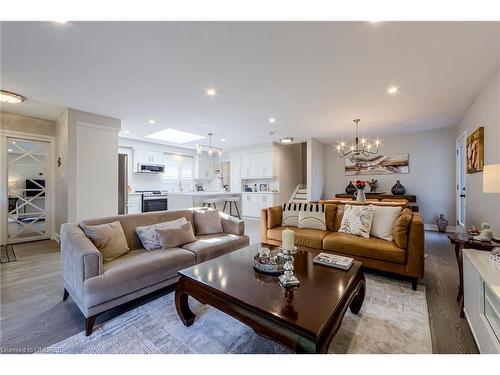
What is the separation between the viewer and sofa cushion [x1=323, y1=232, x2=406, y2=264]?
2404mm

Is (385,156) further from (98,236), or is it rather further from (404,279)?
(98,236)

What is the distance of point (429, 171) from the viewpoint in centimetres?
568

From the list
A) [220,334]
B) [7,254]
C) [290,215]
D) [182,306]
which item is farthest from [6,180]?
[290,215]

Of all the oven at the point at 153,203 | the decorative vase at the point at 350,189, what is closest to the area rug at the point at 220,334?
the decorative vase at the point at 350,189

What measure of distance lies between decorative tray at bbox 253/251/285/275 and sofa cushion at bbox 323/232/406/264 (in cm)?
122

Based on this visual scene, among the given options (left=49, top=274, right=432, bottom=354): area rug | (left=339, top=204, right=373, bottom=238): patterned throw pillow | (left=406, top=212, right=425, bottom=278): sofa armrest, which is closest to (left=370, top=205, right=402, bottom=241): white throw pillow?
(left=339, top=204, right=373, bottom=238): patterned throw pillow

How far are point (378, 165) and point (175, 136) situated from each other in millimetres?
6036

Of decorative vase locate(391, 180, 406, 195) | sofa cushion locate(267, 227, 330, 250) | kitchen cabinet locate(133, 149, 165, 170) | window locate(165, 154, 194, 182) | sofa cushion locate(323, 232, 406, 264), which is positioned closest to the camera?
sofa cushion locate(323, 232, 406, 264)

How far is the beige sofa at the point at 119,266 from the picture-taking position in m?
1.67

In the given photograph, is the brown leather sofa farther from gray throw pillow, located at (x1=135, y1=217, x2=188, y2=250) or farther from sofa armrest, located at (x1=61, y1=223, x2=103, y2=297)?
sofa armrest, located at (x1=61, y1=223, x2=103, y2=297)

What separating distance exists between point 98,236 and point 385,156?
693cm

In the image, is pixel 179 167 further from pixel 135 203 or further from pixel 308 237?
pixel 308 237
